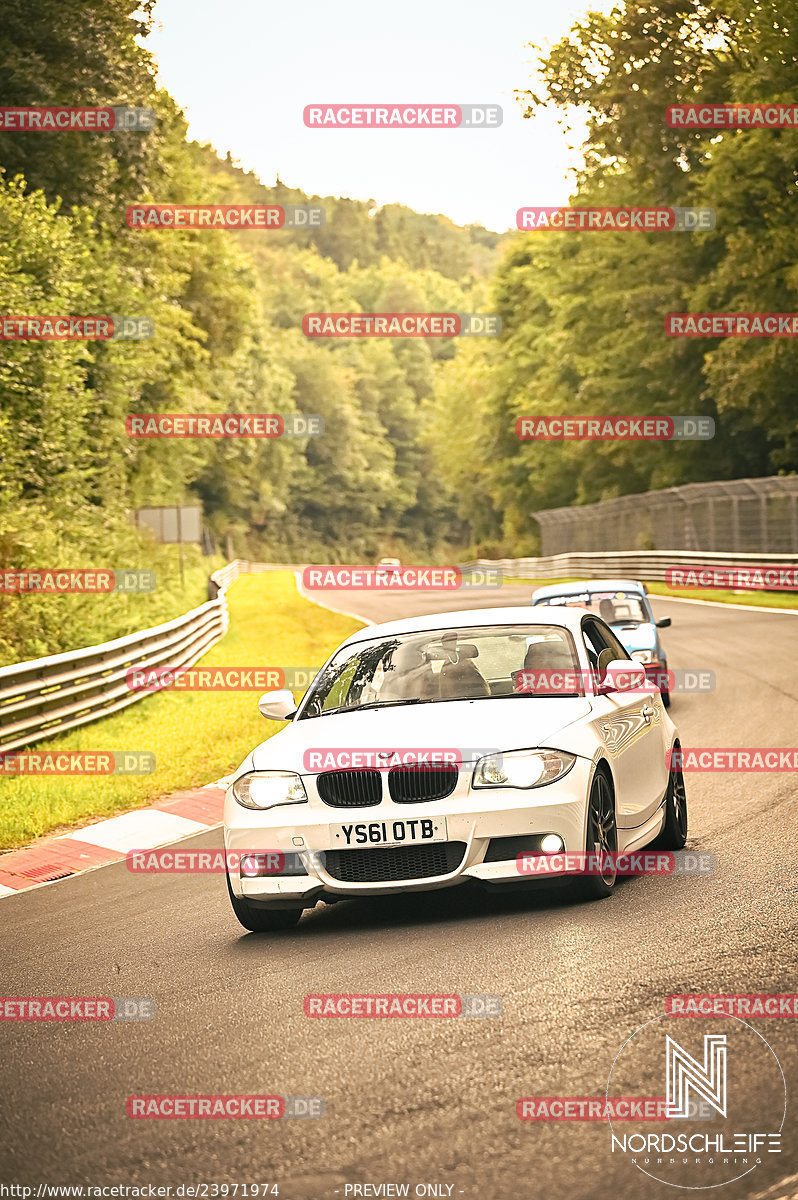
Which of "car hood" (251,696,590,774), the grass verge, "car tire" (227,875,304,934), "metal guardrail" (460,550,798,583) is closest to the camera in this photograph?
"car hood" (251,696,590,774)

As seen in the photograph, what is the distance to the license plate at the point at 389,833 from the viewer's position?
280 inches

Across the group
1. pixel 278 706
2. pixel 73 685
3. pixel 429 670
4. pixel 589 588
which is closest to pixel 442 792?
pixel 429 670

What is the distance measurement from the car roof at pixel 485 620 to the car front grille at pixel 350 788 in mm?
1489

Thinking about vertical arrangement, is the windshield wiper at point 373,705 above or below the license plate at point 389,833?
above

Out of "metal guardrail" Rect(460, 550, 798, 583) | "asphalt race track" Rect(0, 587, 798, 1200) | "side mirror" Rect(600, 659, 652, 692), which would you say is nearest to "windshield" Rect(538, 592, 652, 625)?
"asphalt race track" Rect(0, 587, 798, 1200)

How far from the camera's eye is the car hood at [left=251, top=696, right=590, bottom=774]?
732 cm

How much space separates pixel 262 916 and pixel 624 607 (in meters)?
11.2

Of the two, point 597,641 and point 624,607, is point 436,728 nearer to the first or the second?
point 597,641

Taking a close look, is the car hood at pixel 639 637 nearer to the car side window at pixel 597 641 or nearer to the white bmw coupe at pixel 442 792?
the car side window at pixel 597 641

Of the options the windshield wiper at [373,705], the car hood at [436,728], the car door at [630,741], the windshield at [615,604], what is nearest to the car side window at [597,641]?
the car door at [630,741]

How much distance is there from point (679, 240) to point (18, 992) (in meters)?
47.6

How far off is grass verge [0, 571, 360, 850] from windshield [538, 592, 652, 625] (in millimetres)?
3973

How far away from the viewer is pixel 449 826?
7098 mm

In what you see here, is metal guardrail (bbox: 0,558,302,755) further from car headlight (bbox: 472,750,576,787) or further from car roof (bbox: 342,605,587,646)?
car headlight (bbox: 472,750,576,787)
